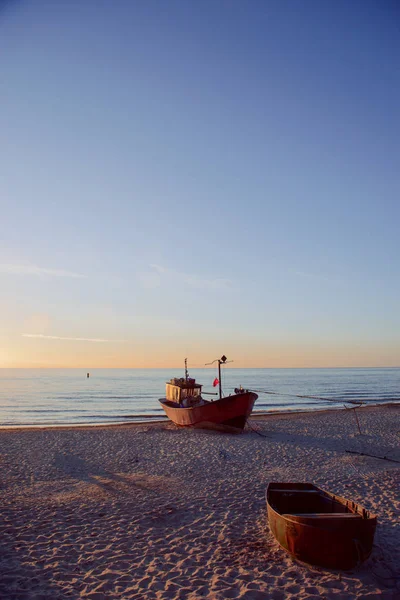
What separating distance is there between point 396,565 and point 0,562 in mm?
7822

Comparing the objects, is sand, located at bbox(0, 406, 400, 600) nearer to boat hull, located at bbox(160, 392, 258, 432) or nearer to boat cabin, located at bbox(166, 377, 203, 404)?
boat hull, located at bbox(160, 392, 258, 432)

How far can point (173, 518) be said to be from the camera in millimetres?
10312

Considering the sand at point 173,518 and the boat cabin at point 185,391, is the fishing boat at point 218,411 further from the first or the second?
the sand at point 173,518

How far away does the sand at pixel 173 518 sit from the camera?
275 inches

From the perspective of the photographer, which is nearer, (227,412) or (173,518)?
(173,518)

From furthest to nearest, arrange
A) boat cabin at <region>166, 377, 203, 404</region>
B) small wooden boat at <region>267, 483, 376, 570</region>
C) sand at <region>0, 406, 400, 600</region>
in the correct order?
boat cabin at <region>166, 377, 203, 404</region> → small wooden boat at <region>267, 483, 376, 570</region> → sand at <region>0, 406, 400, 600</region>

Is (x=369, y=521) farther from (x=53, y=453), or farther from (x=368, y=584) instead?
(x=53, y=453)

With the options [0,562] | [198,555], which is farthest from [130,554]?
[0,562]

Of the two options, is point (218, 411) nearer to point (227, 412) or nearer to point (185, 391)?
point (227, 412)

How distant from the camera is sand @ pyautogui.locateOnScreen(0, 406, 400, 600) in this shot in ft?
22.9

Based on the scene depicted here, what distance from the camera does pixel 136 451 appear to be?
1955cm

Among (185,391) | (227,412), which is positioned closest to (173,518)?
(227,412)

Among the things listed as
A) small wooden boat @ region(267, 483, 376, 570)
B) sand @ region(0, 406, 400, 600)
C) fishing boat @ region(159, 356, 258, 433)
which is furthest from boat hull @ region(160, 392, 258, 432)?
small wooden boat @ region(267, 483, 376, 570)

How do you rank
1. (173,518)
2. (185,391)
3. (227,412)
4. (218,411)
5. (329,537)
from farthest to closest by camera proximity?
(185,391), (218,411), (227,412), (173,518), (329,537)
